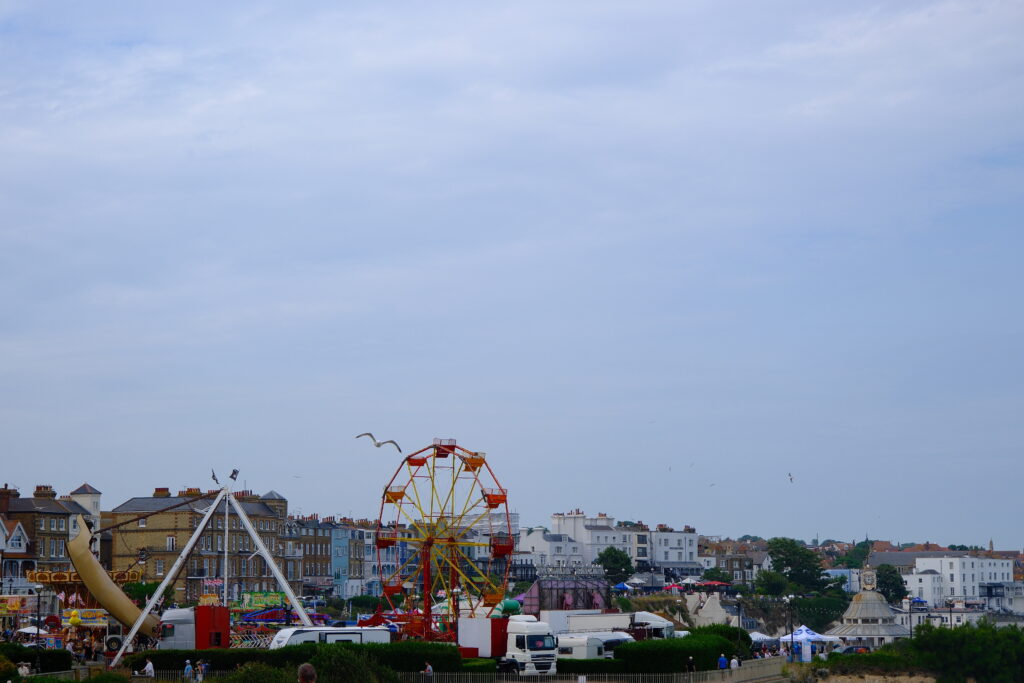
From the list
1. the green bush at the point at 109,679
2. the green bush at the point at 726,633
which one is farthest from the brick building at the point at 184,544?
the green bush at the point at 109,679

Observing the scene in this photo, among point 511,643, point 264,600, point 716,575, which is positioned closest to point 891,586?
point 716,575

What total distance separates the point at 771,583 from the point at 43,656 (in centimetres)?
11779

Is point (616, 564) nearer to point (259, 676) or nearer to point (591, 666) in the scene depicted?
point (591, 666)

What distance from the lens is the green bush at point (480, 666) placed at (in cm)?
4772

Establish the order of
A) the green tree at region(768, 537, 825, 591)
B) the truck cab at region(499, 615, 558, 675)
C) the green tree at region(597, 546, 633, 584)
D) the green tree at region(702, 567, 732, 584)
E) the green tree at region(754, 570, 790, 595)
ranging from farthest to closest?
the green tree at region(702, 567, 732, 584) → the green tree at region(768, 537, 825, 591) → the green tree at region(754, 570, 790, 595) → the green tree at region(597, 546, 633, 584) → the truck cab at region(499, 615, 558, 675)

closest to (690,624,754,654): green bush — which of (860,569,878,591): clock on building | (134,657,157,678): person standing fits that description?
(134,657,157,678): person standing

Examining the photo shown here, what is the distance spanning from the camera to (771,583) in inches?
6033

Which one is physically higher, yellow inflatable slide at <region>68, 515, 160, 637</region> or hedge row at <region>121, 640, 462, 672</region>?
yellow inflatable slide at <region>68, 515, 160, 637</region>

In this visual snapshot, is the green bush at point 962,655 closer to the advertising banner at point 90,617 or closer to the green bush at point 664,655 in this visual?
the green bush at point 664,655

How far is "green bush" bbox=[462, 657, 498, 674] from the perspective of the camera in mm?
47719

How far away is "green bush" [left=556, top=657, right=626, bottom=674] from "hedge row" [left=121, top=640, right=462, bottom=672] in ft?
16.9

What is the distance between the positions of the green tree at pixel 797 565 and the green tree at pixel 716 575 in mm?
13419

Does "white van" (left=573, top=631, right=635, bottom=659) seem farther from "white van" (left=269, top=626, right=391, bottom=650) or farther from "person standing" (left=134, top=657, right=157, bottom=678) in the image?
"person standing" (left=134, top=657, right=157, bottom=678)

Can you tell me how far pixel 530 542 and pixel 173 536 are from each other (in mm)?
63896
